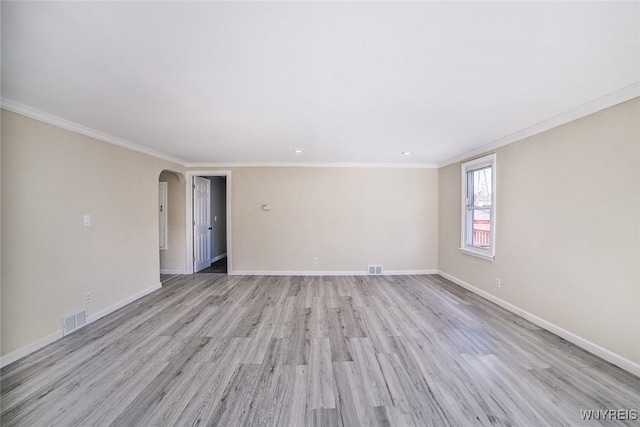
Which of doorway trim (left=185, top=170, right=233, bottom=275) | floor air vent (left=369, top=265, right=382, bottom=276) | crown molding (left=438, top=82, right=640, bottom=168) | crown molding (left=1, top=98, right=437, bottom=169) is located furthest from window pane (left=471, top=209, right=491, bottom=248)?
doorway trim (left=185, top=170, right=233, bottom=275)

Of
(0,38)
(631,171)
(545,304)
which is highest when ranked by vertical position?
(0,38)

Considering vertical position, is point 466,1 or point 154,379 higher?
point 466,1

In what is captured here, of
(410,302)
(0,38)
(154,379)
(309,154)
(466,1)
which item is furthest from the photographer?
(309,154)

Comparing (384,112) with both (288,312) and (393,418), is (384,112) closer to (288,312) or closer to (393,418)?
(393,418)

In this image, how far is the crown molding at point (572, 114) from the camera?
6.48 feet

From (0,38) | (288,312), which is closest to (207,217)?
(288,312)

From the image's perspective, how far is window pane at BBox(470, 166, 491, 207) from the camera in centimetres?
375

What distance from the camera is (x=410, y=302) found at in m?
3.53

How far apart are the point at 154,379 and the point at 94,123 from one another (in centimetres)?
273

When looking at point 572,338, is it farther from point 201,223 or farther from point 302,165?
point 201,223

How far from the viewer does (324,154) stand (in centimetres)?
420

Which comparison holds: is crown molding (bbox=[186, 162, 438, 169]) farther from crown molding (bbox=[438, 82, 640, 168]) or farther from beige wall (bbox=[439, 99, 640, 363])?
beige wall (bbox=[439, 99, 640, 363])

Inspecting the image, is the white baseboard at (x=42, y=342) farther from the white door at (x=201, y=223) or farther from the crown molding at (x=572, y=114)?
the crown molding at (x=572, y=114)

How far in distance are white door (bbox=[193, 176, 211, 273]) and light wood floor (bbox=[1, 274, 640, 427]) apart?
2117 mm
